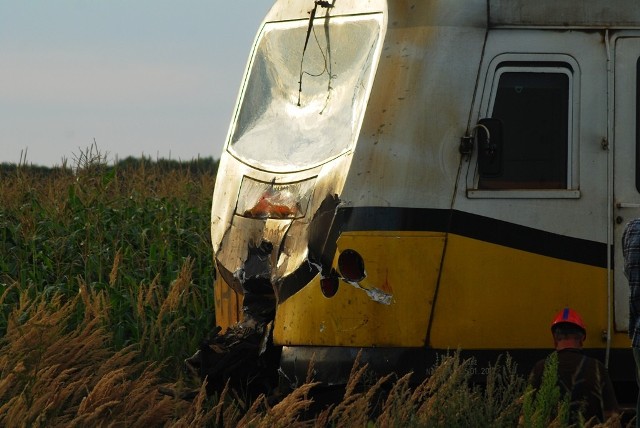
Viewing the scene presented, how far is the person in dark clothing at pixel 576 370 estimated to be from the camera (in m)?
6.62

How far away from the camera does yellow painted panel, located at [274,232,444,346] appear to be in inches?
291

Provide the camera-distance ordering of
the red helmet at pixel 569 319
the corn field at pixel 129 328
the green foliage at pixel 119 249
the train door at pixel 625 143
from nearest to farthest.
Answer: the corn field at pixel 129 328 → the red helmet at pixel 569 319 → the train door at pixel 625 143 → the green foliage at pixel 119 249

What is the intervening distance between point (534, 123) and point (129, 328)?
14.3ft

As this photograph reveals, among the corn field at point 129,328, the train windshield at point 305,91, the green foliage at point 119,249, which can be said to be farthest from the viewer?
the green foliage at point 119,249

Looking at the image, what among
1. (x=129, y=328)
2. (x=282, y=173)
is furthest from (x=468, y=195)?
(x=129, y=328)

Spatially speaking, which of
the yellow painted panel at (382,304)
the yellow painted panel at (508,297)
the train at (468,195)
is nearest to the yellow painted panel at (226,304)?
the train at (468,195)

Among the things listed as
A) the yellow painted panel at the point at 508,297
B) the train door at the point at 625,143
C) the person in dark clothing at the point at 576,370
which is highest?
the train door at the point at 625,143

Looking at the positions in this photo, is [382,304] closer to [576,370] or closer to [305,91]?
[576,370]

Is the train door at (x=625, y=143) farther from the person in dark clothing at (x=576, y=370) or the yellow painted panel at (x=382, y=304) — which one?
the yellow painted panel at (x=382, y=304)

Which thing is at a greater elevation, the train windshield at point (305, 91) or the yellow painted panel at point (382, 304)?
the train windshield at point (305, 91)

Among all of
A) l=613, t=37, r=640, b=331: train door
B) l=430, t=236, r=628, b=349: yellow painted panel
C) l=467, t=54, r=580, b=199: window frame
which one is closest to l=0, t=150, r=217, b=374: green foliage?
l=430, t=236, r=628, b=349: yellow painted panel

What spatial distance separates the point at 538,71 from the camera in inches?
299

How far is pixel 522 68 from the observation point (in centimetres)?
757

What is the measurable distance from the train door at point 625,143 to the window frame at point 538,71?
24 centimetres
